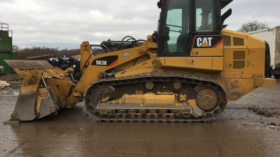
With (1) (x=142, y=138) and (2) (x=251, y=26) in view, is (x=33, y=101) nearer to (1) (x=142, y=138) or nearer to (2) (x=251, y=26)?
(1) (x=142, y=138)

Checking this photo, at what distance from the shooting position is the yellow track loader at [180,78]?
5816 millimetres

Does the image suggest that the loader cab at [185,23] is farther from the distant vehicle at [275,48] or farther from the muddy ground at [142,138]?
the distant vehicle at [275,48]

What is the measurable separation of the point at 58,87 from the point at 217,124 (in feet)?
13.9

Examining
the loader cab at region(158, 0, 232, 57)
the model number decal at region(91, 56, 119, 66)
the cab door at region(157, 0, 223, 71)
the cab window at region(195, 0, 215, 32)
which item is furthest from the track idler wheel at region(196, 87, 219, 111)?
the model number decal at region(91, 56, 119, 66)

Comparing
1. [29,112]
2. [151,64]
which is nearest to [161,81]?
[151,64]

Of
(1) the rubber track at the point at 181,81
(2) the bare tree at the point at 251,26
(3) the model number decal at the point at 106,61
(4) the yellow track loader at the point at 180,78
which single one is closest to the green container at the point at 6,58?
(4) the yellow track loader at the point at 180,78

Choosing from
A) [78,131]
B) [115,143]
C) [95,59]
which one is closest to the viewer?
[115,143]

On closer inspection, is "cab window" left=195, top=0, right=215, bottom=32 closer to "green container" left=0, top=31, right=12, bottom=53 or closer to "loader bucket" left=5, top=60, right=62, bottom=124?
"loader bucket" left=5, top=60, right=62, bottom=124

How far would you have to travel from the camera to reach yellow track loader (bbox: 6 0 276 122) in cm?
582

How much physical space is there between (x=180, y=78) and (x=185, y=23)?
134 cm

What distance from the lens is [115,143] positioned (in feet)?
14.7

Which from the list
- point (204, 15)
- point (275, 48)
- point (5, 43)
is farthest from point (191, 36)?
point (5, 43)

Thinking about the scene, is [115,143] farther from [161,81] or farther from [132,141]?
[161,81]

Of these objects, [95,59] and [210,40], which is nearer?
[210,40]
